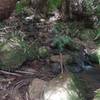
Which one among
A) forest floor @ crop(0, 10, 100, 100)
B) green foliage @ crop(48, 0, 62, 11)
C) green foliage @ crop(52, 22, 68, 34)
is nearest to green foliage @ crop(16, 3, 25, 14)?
forest floor @ crop(0, 10, 100, 100)

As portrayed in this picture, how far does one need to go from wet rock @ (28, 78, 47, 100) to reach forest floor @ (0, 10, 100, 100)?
0.25 ft

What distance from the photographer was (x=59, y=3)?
7160mm

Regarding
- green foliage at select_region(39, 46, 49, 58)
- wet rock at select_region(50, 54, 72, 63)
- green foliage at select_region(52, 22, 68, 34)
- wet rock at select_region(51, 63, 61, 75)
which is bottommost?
wet rock at select_region(51, 63, 61, 75)

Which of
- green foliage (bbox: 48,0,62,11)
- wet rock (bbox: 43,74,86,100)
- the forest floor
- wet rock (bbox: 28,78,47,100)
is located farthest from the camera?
green foliage (bbox: 48,0,62,11)

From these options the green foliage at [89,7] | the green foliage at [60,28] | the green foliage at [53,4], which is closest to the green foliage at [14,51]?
the green foliage at [60,28]

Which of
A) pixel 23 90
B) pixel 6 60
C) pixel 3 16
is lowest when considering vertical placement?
pixel 23 90

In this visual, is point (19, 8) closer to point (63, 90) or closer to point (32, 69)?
point (32, 69)

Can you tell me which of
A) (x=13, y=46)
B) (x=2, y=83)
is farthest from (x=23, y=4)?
(x=2, y=83)

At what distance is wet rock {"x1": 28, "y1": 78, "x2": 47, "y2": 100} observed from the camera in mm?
4219

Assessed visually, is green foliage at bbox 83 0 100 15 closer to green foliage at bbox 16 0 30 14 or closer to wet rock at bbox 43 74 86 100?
green foliage at bbox 16 0 30 14

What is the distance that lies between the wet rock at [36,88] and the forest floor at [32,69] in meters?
0.08

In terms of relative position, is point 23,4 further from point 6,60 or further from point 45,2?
point 6,60

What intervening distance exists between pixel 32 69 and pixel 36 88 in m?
0.78

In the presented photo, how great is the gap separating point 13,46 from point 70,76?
52.7 inches
